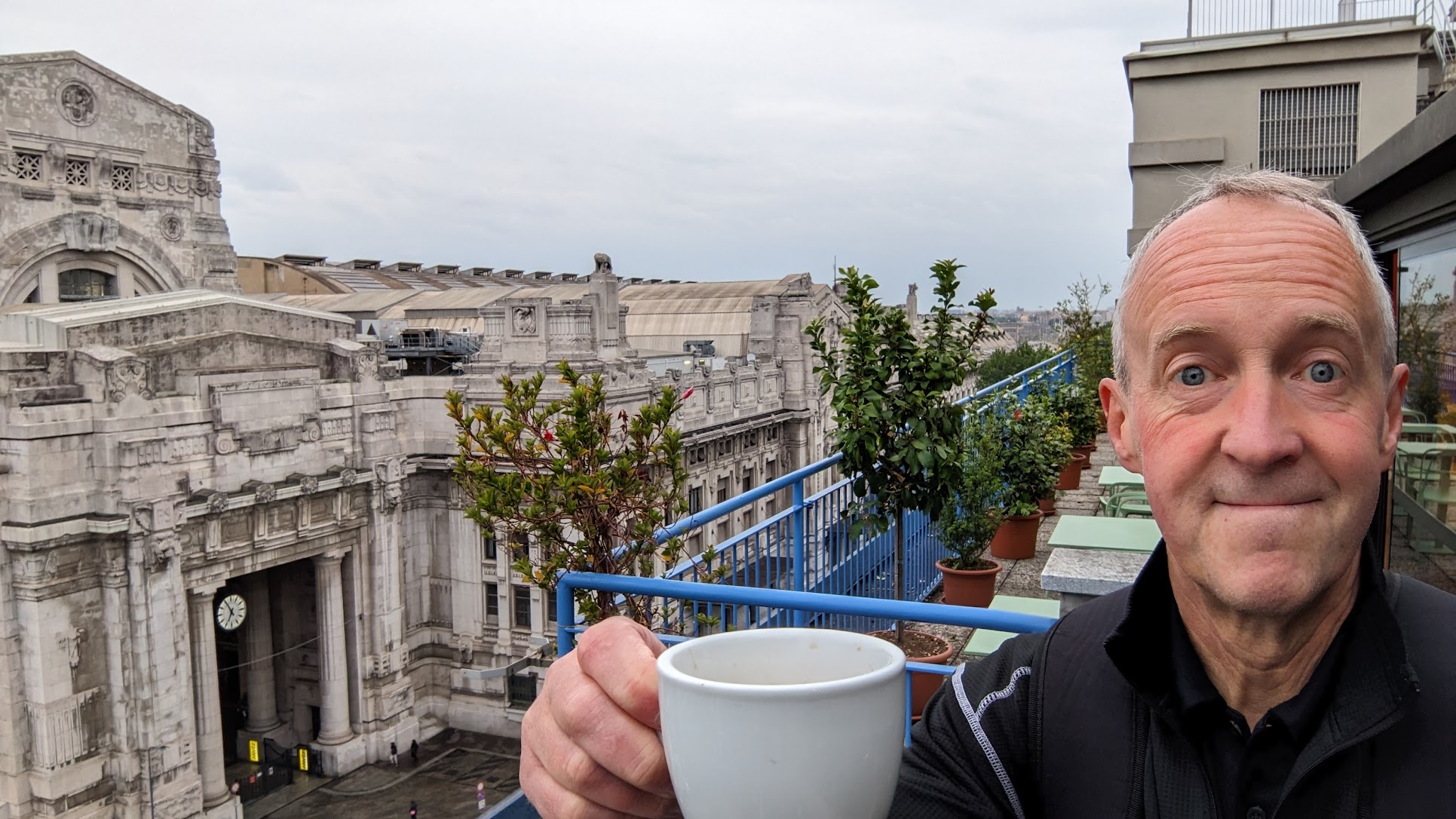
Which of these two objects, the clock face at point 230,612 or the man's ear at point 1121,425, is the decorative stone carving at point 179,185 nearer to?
the clock face at point 230,612

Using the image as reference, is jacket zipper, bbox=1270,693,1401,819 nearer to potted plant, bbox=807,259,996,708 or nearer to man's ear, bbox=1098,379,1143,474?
man's ear, bbox=1098,379,1143,474

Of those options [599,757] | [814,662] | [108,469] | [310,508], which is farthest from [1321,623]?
[310,508]

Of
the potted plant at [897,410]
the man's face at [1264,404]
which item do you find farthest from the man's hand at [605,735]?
the potted plant at [897,410]

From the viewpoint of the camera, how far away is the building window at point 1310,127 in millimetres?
10578

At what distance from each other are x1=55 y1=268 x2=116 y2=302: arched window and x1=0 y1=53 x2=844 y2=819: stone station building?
0.08m

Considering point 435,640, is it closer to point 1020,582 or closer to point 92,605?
point 92,605

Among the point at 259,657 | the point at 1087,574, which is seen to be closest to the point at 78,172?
the point at 259,657

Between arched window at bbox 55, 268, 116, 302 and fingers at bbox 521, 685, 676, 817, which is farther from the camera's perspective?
arched window at bbox 55, 268, 116, 302

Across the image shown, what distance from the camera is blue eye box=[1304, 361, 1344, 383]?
133cm

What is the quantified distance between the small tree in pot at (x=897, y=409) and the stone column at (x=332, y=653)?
20.4 m

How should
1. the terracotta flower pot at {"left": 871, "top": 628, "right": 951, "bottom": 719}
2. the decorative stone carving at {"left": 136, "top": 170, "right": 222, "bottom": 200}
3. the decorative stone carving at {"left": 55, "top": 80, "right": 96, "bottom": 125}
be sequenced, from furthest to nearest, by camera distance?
the decorative stone carving at {"left": 136, "top": 170, "right": 222, "bottom": 200} < the decorative stone carving at {"left": 55, "top": 80, "right": 96, "bottom": 125} < the terracotta flower pot at {"left": 871, "top": 628, "right": 951, "bottom": 719}

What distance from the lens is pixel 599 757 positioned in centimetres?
132

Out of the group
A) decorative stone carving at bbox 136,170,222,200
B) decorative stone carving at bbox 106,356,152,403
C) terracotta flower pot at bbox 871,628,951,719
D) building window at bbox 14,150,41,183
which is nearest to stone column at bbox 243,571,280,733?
decorative stone carving at bbox 106,356,152,403

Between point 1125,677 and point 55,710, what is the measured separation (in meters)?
22.2
